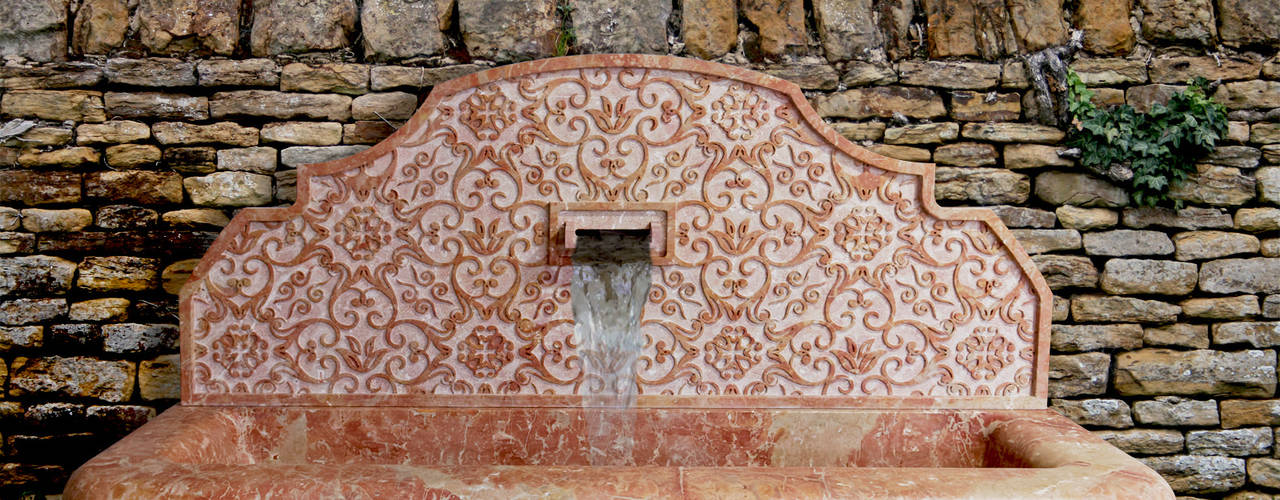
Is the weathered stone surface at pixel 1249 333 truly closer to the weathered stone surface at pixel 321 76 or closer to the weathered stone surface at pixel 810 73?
the weathered stone surface at pixel 810 73

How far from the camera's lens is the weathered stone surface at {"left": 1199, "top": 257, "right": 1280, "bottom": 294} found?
2.50 metres

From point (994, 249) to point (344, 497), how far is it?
6.14ft

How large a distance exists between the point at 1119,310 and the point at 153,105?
3.10 meters

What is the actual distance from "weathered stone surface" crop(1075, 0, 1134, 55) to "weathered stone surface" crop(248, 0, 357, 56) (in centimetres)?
234

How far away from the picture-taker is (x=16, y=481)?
2496mm

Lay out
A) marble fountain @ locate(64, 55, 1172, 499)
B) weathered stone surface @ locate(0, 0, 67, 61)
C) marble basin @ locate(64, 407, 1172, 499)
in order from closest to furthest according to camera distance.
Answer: marble basin @ locate(64, 407, 1172, 499) < marble fountain @ locate(64, 55, 1172, 499) < weathered stone surface @ locate(0, 0, 67, 61)

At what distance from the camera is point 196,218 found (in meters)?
2.50

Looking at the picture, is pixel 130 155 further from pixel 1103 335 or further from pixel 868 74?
pixel 1103 335

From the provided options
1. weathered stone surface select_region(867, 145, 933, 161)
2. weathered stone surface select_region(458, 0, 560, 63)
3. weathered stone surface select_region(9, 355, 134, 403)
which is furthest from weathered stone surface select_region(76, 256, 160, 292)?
weathered stone surface select_region(867, 145, 933, 161)

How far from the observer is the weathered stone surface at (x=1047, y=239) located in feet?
8.21

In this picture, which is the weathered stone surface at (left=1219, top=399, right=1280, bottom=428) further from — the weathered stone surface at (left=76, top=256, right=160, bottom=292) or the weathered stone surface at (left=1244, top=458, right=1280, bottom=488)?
the weathered stone surface at (left=76, top=256, right=160, bottom=292)

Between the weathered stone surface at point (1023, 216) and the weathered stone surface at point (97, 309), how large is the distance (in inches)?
109

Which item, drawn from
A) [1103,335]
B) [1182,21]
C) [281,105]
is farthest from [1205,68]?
[281,105]

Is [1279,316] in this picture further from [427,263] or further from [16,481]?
[16,481]
